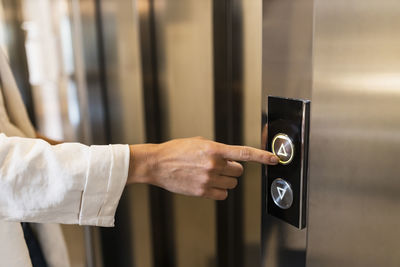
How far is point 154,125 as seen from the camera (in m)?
1.26

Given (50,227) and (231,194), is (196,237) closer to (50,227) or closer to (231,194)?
(231,194)

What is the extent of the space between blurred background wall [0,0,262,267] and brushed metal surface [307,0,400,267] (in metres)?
0.49

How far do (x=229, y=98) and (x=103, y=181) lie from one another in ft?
1.55

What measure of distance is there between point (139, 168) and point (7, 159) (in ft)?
0.66

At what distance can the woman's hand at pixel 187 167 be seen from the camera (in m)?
0.68

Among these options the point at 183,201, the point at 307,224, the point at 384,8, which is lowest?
the point at 183,201

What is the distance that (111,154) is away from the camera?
69 centimetres

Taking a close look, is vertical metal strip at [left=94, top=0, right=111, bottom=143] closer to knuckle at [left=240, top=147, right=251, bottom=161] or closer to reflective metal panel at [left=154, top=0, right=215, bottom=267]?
reflective metal panel at [left=154, top=0, right=215, bottom=267]

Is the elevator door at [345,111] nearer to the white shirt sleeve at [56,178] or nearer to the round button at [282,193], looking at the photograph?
the round button at [282,193]

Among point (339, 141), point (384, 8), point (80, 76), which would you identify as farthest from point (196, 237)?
point (384, 8)

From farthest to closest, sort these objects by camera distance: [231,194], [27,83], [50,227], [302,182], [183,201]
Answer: [27,83] → [183,201] → [231,194] → [50,227] → [302,182]

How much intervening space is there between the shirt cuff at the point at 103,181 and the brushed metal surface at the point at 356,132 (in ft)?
0.98

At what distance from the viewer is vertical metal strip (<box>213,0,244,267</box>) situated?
3.36 ft

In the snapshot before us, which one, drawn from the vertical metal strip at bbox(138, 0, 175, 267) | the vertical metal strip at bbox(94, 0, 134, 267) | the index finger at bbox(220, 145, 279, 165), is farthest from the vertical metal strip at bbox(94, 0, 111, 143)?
the index finger at bbox(220, 145, 279, 165)
